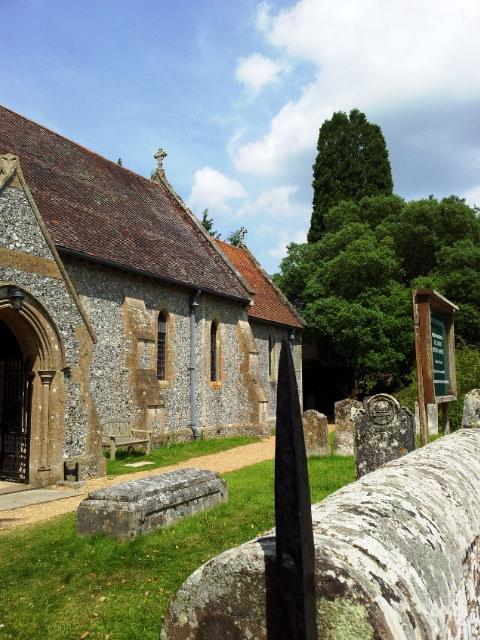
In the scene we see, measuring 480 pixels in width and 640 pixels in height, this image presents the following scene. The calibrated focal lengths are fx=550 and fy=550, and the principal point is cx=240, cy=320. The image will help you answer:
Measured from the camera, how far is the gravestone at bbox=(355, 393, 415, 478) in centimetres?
832

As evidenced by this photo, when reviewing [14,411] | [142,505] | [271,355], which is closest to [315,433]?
[14,411]

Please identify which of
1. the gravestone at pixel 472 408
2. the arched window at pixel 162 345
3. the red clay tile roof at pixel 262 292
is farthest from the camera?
the red clay tile roof at pixel 262 292

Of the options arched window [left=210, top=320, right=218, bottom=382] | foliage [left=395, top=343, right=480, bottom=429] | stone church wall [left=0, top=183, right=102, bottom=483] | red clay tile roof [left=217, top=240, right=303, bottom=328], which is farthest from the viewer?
red clay tile roof [left=217, top=240, right=303, bottom=328]

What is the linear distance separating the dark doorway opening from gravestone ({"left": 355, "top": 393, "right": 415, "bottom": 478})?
6403mm

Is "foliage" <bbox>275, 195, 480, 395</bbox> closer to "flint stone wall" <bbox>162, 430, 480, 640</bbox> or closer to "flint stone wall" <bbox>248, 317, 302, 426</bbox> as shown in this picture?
"flint stone wall" <bbox>248, 317, 302, 426</bbox>

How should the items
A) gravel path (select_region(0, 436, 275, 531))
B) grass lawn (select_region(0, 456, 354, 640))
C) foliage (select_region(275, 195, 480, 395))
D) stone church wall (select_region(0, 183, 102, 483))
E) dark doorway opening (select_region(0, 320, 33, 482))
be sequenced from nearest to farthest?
grass lawn (select_region(0, 456, 354, 640)) → gravel path (select_region(0, 436, 275, 531)) → stone church wall (select_region(0, 183, 102, 483)) → dark doorway opening (select_region(0, 320, 33, 482)) → foliage (select_region(275, 195, 480, 395))

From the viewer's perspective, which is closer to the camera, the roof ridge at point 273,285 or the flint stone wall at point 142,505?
the flint stone wall at point 142,505

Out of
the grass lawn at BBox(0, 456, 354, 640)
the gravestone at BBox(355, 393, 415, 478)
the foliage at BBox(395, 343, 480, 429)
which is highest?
the foliage at BBox(395, 343, 480, 429)

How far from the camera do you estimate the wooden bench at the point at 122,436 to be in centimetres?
1370

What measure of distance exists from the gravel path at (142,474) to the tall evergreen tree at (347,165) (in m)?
24.4

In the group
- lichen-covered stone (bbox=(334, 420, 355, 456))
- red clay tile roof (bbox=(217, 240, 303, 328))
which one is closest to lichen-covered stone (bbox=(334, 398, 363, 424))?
lichen-covered stone (bbox=(334, 420, 355, 456))

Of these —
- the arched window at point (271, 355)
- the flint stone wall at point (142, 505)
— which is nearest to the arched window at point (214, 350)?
the arched window at point (271, 355)

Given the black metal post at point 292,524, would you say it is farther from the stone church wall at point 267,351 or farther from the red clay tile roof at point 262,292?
the red clay tile roof at point 262,292

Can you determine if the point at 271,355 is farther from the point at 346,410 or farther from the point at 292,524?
the point at 292,524
